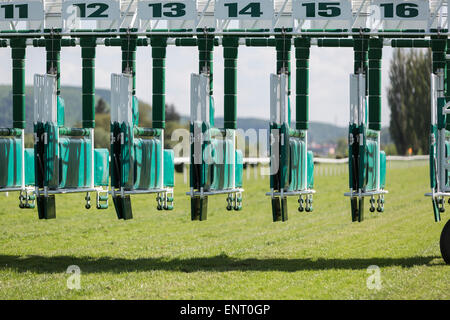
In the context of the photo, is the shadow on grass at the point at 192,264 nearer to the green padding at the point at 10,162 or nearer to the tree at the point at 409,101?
the green padding at the point at 10,162

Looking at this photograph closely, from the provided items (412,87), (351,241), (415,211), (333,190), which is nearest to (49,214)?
(351,241)

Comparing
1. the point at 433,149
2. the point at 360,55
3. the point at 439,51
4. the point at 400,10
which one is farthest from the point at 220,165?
the point at 439,51

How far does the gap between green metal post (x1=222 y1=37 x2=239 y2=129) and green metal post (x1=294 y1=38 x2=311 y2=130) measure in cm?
99

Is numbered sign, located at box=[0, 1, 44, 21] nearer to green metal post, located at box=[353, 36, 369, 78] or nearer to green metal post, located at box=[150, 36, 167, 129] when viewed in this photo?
green metal post, located at box=[150, 36, 167, 129]

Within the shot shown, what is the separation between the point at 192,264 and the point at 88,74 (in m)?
3.67

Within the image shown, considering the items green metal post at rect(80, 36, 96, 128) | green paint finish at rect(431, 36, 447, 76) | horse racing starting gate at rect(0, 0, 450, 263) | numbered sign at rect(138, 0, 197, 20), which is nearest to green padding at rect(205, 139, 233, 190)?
horse racing starting gate at rect(0, 0, 450, 263)

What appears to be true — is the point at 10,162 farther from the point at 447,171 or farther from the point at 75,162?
the point at 447,171

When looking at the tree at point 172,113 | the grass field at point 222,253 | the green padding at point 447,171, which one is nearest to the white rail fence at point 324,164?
the grass field at point 222,253

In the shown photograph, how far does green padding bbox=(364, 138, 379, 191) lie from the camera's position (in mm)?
12881

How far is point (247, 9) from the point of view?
13.1 metres

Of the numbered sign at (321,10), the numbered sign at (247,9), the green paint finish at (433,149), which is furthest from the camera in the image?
the numbered sign at (247,9)

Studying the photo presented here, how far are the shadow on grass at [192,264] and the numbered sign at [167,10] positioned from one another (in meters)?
3.83

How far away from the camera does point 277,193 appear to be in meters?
12.5

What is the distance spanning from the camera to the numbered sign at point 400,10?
43.2 feet
